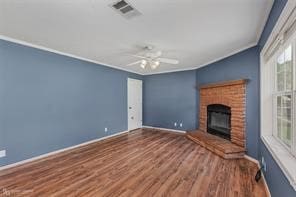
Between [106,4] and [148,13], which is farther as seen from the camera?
[148,13]

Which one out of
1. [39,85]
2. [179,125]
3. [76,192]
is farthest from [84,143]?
[179,125]

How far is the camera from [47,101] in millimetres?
3404

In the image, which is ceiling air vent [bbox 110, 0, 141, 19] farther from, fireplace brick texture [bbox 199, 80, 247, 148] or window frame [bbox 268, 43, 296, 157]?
fireplace brick texture [bbox 199, 80, 247, 148]

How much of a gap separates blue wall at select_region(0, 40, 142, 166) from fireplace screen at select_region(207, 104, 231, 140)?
10.5 ft

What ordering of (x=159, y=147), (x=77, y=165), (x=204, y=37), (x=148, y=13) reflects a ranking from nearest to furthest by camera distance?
(x=148, y=13)
(x=204, y=37)
(x=77, y=165)
(x=159, y=147)

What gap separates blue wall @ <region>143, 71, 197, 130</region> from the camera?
5.47 metres

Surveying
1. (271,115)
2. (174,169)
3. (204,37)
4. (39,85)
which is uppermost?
(204,37)

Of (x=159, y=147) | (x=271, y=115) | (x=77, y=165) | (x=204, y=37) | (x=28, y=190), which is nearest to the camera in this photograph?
(x=28, y=190)

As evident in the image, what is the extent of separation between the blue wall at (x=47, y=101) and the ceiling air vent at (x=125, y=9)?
7.70ft

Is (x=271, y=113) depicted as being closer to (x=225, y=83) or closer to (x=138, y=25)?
(x=225, y=83)

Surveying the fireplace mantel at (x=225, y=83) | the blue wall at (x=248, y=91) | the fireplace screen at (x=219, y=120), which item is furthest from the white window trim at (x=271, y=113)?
the fireplace screen at (x=219, y=120)

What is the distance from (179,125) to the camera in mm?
5738

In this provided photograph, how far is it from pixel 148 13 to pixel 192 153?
307 cm

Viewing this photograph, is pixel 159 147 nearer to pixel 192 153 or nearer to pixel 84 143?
pixel 192 153
